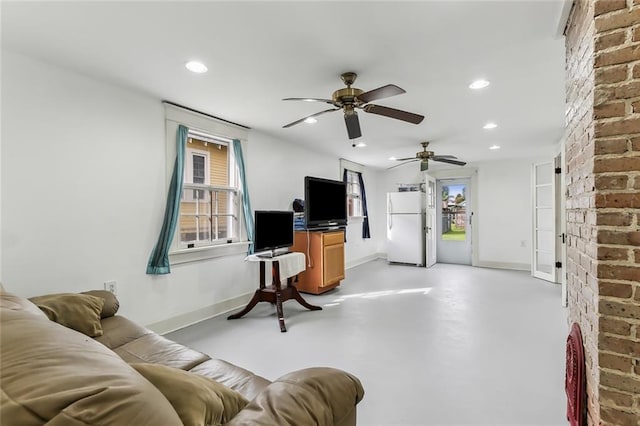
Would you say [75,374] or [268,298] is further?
[268,298]

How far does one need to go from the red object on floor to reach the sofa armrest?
4.08ft

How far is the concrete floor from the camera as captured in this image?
1.94 m

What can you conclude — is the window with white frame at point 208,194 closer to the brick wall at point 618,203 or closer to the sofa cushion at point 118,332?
the sofa cushion at point 118,332

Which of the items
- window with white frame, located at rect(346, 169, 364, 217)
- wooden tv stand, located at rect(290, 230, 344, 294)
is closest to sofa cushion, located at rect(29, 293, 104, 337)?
wooden tv stand, located at rect(290, 230, 344, 294)

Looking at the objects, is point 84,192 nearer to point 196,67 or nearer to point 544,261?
point 196,67

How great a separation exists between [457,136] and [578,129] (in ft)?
10.1

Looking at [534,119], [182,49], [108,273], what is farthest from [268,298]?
[534,119]

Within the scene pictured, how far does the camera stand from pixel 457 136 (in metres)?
4.59

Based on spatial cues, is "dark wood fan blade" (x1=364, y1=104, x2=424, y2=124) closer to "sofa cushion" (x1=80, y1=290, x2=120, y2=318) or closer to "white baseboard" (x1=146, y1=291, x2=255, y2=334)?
"sofa cushion" (x1=80, y1=290, x2=120, y2=318)

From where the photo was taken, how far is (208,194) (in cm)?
375

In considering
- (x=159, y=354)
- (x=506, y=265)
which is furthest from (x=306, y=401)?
(x=506, y=265)

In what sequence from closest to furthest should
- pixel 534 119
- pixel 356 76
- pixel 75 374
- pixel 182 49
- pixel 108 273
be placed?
pixel 75 374, pixel 182 49, pixel 356 76, pixel 108 273, pixel 534 119

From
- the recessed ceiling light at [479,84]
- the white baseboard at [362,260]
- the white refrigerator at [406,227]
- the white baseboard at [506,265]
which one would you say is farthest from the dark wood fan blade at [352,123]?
the white baseboard at [506,265]

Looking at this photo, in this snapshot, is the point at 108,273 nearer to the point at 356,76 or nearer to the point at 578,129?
the point at 356,76
